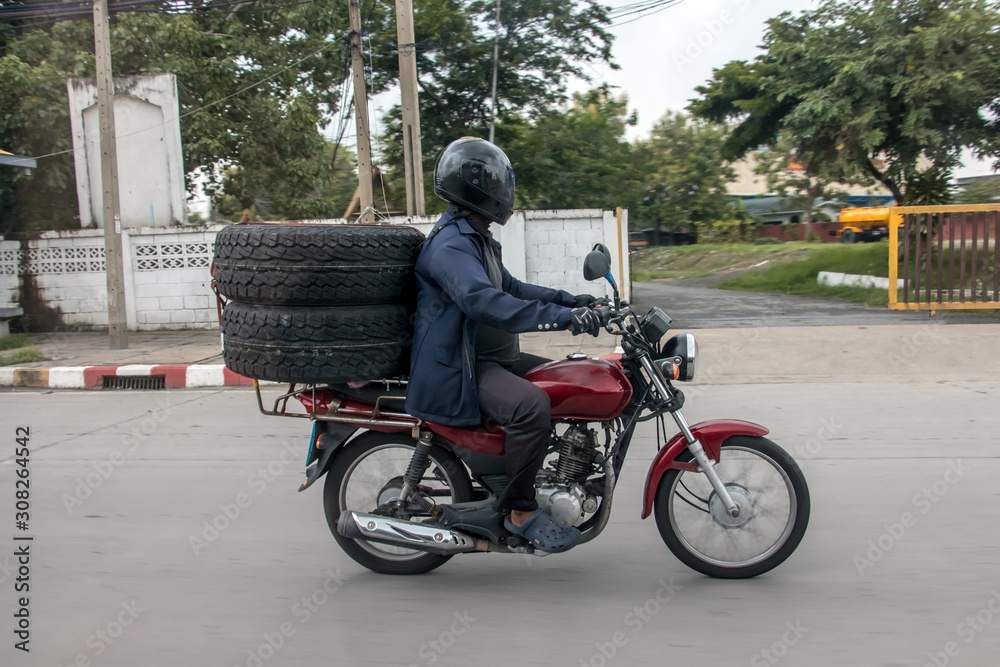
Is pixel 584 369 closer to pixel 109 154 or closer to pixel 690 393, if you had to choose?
pixel 690 393

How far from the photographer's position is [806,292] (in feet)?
52.1

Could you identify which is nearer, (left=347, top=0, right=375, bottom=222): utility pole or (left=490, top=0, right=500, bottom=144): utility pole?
(left=347, top=0, right=375, bottom=222): utility pole

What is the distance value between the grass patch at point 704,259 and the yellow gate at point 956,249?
11425 millimetres

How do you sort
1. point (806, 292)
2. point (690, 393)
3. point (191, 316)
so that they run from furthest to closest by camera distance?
point (806, 292) → point (191, 316) → point (690, 393)

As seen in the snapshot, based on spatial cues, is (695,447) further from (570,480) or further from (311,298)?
(311,298)

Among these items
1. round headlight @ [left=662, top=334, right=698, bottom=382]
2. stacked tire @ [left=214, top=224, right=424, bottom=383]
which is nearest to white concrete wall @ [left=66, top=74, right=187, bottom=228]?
stacked tire @ [left=214, top=224, right=424, bottom=383]

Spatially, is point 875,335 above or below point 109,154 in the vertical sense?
below

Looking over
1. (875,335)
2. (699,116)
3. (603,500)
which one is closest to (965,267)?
(875,335)

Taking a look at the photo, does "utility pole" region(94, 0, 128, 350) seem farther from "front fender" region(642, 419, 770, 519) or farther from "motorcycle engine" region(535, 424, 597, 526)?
"front fender" region(642, 419, 770, 519)

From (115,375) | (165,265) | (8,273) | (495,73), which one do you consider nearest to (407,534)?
(115,375)

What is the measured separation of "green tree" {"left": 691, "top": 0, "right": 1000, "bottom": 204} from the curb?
430 inches

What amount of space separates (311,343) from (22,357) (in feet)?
27.1

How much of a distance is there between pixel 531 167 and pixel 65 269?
10.1 m

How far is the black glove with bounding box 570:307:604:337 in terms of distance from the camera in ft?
9.76
